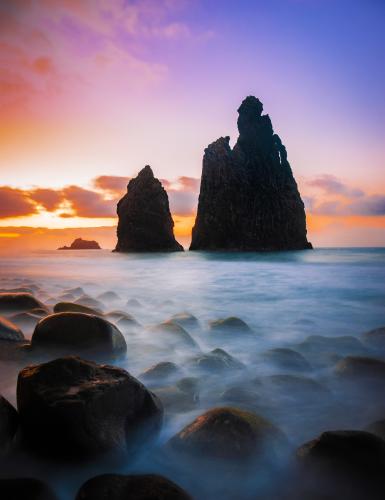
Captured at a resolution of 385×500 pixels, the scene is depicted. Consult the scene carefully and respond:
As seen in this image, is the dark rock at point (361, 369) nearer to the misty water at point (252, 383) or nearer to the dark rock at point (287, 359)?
the misty water at point (252, 383)

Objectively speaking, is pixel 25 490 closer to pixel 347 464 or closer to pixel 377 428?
pixel 347 464

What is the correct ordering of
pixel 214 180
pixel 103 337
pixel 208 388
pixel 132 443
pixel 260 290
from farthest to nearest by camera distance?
pixel 214 180 < pixel 260 290 < pixel 103 337 < pixel 208 388 < pixel 132 443

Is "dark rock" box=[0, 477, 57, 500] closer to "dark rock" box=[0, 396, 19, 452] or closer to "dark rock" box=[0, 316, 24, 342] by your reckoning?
"dark rock" box=[0, 396, 19, 452]

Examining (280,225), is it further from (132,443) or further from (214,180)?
(132,443)

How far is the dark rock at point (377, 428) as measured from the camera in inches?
77.3

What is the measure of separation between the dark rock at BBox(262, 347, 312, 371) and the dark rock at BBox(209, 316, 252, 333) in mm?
885

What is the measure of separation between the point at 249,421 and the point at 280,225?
6296cm

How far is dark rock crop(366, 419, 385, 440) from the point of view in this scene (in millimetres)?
1965

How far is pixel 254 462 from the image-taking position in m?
1.74

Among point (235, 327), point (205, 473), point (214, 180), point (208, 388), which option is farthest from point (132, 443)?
point (214, 180)

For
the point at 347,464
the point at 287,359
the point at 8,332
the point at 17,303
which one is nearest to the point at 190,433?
the point at 347,464

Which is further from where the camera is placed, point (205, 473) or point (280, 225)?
point (280, 225)

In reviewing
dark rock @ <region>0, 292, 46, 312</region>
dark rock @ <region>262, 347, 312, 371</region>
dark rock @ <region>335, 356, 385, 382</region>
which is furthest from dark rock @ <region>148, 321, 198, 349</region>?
dark rock @ <region>0, 292, 46, 312</region>

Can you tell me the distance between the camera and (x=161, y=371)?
2.91 meters
